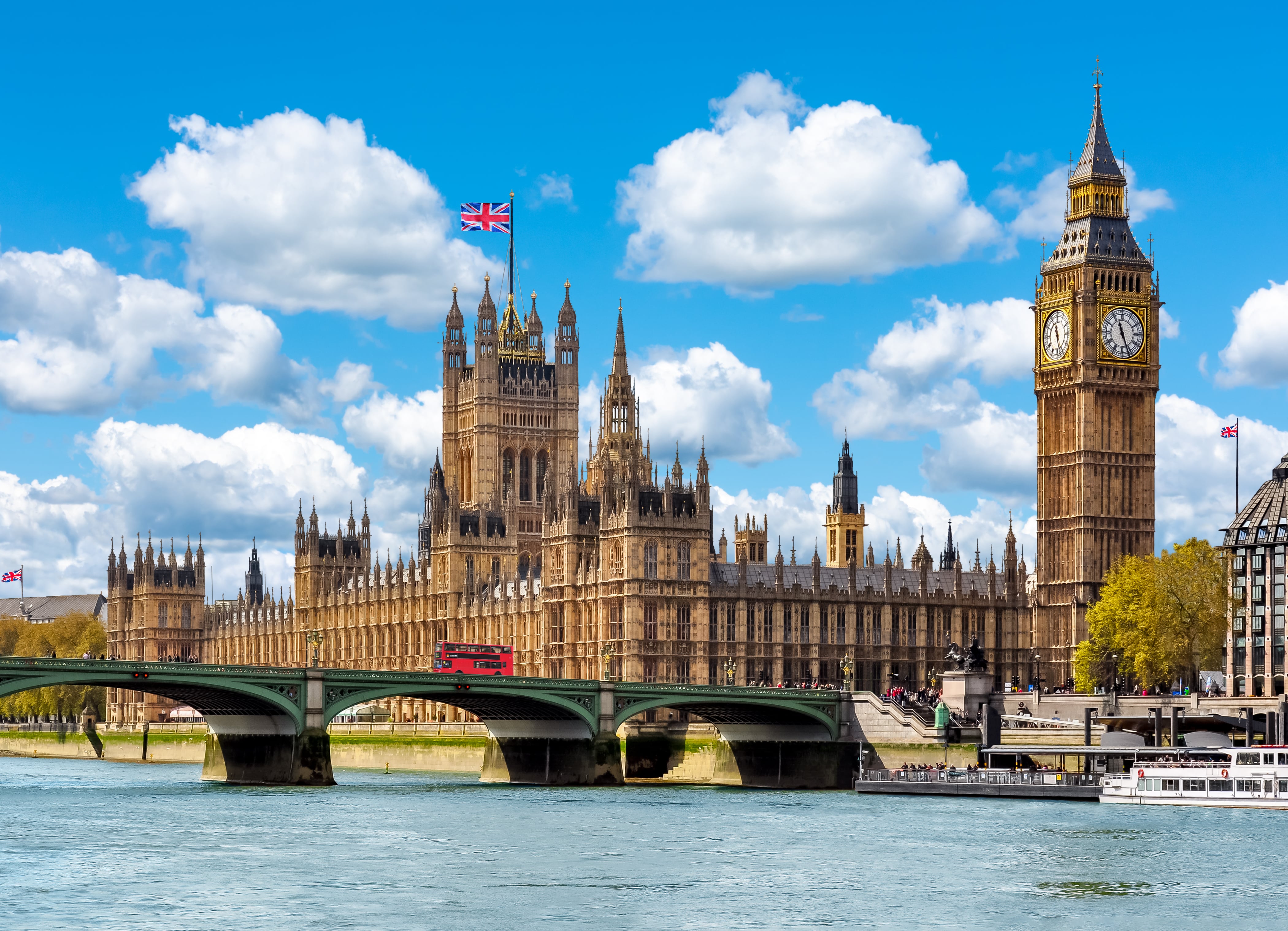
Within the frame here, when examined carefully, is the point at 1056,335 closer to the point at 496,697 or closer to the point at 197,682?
the point at 496,697

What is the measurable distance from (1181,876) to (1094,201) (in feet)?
275

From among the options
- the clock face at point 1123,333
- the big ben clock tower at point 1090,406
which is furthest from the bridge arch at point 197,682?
the clock face at point 1123,333

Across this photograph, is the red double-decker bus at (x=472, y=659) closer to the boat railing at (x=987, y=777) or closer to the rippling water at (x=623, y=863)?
the rippling water at (x=623, y=863)

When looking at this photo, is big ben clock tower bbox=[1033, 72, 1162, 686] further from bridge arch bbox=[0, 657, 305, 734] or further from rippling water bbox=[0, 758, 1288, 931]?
bridge arch bbox=[0, 657, 305, 734]

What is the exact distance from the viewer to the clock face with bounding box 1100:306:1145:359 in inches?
5600

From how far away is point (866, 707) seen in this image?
368 feet

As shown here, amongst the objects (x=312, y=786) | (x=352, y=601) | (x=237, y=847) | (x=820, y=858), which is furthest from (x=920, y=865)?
(x=352, y=601)

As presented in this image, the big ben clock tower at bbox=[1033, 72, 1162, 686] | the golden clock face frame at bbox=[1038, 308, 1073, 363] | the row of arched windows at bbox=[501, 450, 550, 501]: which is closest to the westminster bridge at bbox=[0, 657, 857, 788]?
the big ben clock tower at bbox=[1033, 72, 1162, 686]

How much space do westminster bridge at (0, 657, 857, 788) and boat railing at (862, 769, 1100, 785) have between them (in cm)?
835

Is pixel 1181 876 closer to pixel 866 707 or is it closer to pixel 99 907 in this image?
pixel 99 907

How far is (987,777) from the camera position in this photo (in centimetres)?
9850

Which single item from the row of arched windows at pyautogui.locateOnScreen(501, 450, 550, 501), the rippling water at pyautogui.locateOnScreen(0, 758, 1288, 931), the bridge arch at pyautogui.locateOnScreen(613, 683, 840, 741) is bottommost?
the rippling water at pyautogui.locateOnScreen(0, 758, 1288, 931)

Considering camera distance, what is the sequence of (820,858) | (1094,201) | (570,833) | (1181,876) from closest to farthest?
(1181,876), (820,858), (570,833), (1094,201)

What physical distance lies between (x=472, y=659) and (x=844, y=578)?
101ft
